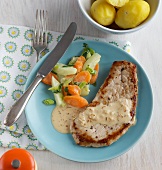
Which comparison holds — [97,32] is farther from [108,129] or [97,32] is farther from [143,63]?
[108,129]

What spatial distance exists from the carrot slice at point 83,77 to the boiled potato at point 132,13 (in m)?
0.41

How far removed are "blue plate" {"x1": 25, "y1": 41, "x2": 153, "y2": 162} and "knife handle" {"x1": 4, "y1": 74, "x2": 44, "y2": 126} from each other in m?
0.10

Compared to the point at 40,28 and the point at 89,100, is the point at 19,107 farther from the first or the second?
the point at 40,28

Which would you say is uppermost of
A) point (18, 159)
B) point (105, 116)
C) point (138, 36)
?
point (138, 36)

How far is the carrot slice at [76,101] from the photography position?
2.67 metres

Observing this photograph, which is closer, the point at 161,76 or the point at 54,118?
the point at 54,118

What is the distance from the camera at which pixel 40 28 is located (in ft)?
9.74

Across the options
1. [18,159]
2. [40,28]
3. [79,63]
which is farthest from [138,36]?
[18,159]

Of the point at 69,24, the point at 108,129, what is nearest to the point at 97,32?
the point at 69,24

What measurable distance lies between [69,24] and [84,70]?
1.53ft

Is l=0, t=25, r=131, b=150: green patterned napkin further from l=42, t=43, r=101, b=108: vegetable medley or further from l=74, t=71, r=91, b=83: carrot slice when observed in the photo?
l=74, t=71, r=91, b=83: carrot slice

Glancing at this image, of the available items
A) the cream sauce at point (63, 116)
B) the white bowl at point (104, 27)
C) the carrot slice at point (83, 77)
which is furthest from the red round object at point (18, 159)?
the white bowl at point (104, 27)

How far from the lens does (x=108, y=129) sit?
2.60 meters

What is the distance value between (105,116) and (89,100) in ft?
0.69
